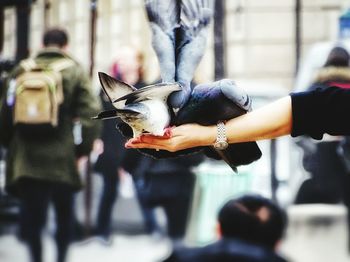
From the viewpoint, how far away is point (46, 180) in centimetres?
575

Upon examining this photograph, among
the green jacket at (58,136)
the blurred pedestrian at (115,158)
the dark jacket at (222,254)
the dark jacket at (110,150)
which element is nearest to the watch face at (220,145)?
the dark jacket at (222,254)

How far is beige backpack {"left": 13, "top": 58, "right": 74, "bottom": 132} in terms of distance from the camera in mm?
5359

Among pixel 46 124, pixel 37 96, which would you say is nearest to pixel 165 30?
pixel 37 96

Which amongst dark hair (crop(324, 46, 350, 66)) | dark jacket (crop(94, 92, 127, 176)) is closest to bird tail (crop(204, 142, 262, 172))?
dark hair (crop(324, 46, 350, 66))

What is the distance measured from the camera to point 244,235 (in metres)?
4.33

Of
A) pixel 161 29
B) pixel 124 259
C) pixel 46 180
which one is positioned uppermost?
pixel 161 29

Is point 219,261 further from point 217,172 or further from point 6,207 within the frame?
point 6,207

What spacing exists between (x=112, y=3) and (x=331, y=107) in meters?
9.80

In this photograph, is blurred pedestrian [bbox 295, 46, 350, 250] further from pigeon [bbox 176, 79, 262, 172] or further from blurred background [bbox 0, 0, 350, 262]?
pigeon [bbox 176, 79, 262, 172]

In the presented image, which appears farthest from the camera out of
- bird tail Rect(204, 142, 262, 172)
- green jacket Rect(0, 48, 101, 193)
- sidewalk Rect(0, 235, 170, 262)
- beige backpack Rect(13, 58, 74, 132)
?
sidewalk Rect(0, 235, 170, 262)

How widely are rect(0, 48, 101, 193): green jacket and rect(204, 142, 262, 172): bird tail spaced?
3.38 metres

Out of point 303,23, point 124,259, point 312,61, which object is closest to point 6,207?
point 124,259

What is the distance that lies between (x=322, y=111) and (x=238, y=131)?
19 centimetres

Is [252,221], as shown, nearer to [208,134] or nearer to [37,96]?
[37,96]
